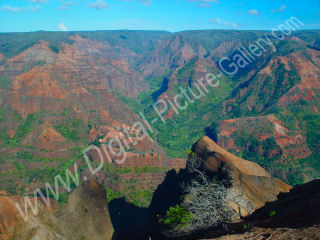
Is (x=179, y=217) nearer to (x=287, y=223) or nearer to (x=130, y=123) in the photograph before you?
(x=287, y=223)

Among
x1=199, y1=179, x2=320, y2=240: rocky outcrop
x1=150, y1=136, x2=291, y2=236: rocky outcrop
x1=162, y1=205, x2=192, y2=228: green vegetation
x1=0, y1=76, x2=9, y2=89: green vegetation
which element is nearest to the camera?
x1=199, y1=179, x2=320, y2=240: rocky outcrop

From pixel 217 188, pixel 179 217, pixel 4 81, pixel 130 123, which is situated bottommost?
pixel 130 123

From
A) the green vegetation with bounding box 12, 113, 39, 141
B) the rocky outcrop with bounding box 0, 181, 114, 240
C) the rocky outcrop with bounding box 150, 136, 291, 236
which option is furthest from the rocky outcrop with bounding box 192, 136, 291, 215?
the green vegetation with bounding box 12, 113, 39, 141

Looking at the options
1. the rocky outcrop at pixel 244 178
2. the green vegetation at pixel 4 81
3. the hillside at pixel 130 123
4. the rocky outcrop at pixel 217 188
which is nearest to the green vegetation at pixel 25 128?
the hillside at pixel 130 123

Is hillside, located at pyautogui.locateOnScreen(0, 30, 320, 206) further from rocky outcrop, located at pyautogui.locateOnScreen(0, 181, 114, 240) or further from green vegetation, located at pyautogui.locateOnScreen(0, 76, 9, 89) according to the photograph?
rocky outcrop, located at pyautogui.locateOnScreen(0, 181, 114, 240)

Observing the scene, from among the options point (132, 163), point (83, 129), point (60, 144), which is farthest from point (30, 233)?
point (83, 129)

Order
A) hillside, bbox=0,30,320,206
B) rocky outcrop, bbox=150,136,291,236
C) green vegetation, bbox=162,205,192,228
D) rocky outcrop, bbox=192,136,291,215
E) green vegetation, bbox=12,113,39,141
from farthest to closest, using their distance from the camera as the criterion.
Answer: green vegetation, bbox=12,113,39,141 < hillside, bbox=0,30,320,206 < rocky outcrop, bbox=192,136,291,215 < green vegetation, bbox=162,205,192,228 < rocky outcrop, bbox=150,136,291,236

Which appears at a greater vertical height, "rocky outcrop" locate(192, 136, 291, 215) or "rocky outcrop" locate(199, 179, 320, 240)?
"rocky outcrop" locate(199, 179, 320, 240)

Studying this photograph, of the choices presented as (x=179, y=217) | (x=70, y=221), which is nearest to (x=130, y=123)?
(x=70, y=221)

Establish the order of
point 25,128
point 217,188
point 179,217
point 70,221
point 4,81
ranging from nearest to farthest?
point 217,188 < point 179,217 < point 70,221 < point 25,128 < point 4,81
